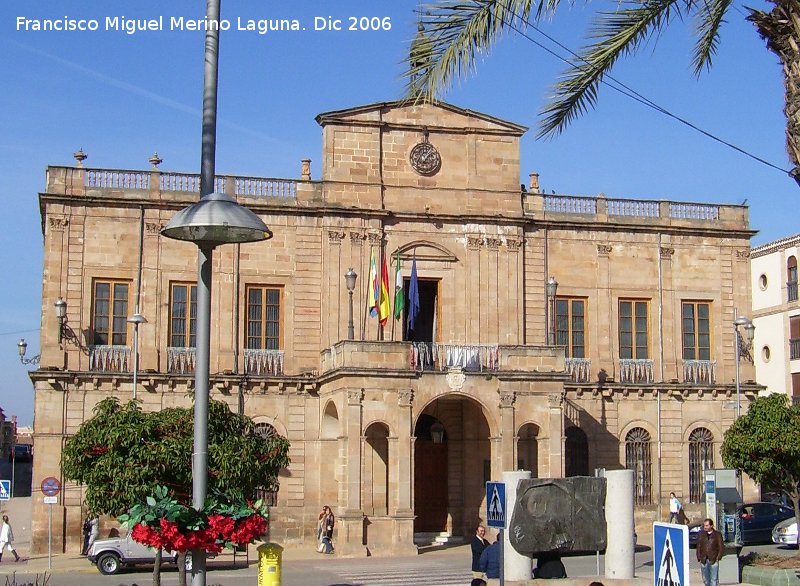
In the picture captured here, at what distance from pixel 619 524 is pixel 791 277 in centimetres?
3842

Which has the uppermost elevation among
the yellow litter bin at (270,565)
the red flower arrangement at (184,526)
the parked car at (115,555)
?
the red flower arrangement at (184,526)

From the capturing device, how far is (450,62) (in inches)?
483

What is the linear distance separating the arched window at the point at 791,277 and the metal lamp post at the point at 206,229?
4755cm

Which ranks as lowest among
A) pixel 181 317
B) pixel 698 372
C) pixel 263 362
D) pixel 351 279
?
pixel 698 372

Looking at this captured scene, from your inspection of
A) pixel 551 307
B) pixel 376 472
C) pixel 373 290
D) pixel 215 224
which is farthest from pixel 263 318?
pixel 215 224

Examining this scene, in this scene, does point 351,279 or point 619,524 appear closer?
point 619,524

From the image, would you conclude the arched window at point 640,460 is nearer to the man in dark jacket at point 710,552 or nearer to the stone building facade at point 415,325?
the stone building facade at point 415,325

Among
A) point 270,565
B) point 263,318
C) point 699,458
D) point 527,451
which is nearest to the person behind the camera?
point 270,565

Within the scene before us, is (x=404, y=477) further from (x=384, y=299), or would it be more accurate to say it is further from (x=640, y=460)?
(x=640, y=460)

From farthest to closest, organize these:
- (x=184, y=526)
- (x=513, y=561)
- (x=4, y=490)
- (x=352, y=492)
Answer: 1. (x=352, y=492)
2. (x=4, y=490)
3. (x=513, y=561)
4. (x=184, y=526)

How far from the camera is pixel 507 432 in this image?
111 feet

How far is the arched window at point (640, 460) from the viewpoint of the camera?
39.0 metres

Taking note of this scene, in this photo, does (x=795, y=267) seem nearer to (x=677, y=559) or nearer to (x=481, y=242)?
(x=481, y=242)

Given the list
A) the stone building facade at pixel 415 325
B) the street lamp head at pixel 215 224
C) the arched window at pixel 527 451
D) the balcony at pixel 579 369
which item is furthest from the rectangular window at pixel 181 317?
the street lamp head at pixel 215 224
